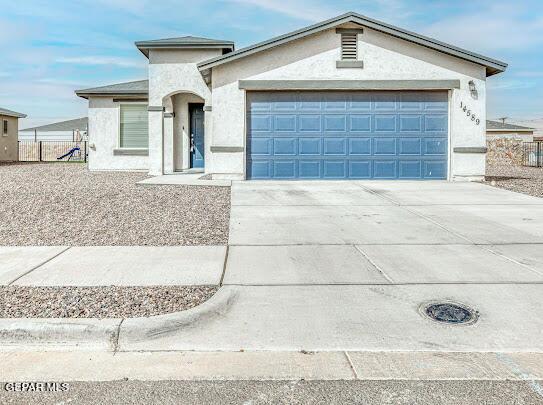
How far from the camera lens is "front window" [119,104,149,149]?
73.4ft

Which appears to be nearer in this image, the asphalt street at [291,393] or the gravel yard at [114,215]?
the asphalt street at [291,393]

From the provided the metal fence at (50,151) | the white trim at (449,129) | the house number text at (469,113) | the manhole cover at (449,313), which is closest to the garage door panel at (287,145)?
the white trim at (449,129)

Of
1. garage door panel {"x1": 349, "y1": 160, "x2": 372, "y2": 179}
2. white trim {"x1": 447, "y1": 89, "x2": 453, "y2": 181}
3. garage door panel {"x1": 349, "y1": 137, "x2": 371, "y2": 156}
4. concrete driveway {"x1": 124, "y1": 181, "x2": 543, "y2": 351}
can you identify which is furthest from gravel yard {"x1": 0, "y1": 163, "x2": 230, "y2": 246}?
white trim {"x1": 447, "y1": 89, "x2": 453, "y2": 181}

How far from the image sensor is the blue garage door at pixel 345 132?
53.8ft

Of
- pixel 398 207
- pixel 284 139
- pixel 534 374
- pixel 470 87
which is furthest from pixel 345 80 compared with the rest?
pixel 534 374

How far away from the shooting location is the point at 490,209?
10.9 metres

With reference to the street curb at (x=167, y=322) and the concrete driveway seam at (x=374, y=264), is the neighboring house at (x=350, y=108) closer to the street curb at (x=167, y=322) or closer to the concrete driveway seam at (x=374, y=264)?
the concrete driveway seam at (x=374, y=264)

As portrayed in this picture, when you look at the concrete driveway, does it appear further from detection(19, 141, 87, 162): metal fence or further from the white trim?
detection(19, 141, 87, 162): metal fence

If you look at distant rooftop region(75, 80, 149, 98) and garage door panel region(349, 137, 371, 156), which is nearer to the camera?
garage door panel region(349, 137, 371, 156)

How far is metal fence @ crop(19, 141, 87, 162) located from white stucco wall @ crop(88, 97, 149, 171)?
16933mm

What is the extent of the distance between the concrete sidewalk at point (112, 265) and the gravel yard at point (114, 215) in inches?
19.2

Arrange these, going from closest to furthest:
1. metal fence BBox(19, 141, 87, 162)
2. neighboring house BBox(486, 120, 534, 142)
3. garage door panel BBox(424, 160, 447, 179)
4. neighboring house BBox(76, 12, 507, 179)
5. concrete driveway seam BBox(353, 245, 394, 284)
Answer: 1. concrete driveway seam BBox(353, 245, 394, 284)
2. neighboring house BBox(76, 12, 507, 179)
3. garage door panel BBox(424, 160, 447, 179)
4. metal fence BBox(19, 141, 87, 162)
5. neighboring house BBox(486, 120, 534, 142)

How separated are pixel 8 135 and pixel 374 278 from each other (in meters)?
34.0

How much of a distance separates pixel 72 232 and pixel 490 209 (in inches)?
331
